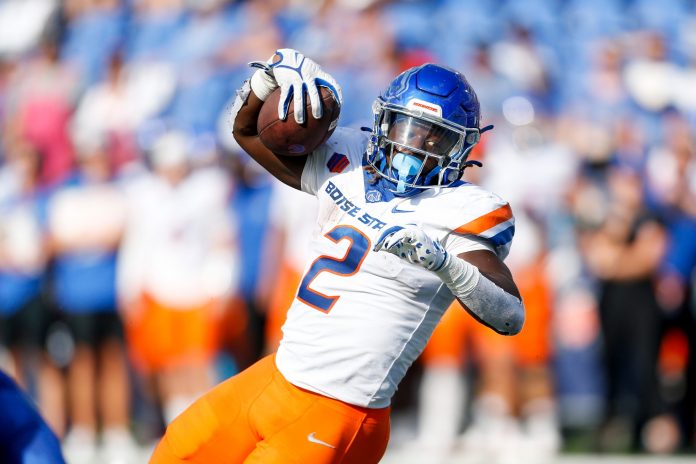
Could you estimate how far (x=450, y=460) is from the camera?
6.37 meters

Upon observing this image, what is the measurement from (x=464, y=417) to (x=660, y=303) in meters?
1.40

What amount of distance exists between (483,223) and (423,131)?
0.32 m

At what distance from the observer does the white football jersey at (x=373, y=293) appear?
10.1 feet

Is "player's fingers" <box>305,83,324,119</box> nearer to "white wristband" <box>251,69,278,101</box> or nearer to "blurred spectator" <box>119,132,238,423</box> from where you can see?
"white wristband" <box>251,69,278,101</box>

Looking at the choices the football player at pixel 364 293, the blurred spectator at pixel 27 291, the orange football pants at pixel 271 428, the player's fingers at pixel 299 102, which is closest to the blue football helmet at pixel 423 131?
the football player at pixel 364 293

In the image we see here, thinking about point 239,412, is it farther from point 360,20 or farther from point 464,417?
point 360,20

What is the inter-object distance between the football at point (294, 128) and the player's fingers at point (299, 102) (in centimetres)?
2

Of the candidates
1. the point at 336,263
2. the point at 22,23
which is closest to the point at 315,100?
the point at 336,263

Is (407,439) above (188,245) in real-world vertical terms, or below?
below

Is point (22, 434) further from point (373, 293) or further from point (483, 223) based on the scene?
point (483, 223)

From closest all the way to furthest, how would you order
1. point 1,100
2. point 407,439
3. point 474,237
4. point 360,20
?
1. point 474,237
2. point 407,439
3. point 360,20
4. point 1,100

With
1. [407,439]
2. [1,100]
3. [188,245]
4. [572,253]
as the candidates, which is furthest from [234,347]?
[1,100]

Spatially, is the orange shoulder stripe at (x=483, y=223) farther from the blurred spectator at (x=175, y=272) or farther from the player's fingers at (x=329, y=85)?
the blurred spectator at (x=175, y=272)

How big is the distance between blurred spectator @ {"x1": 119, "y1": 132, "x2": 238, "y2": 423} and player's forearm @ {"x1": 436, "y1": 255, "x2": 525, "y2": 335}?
3.81 m
